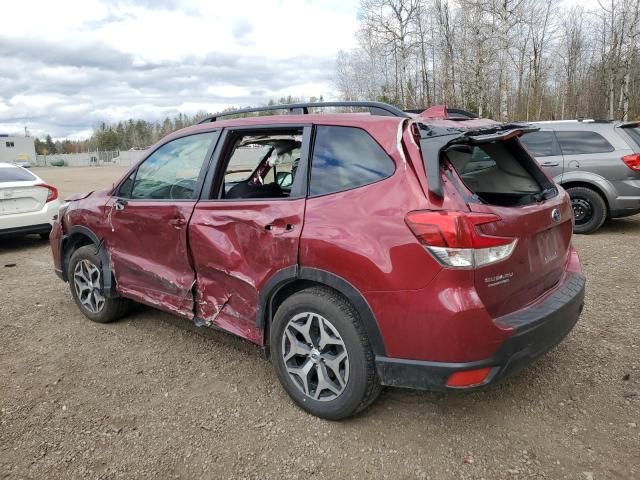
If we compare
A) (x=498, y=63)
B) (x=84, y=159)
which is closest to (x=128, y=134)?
(x=84, y=159)

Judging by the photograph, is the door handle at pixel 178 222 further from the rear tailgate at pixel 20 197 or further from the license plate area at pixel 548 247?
the rear tailgate at pixel 20 197

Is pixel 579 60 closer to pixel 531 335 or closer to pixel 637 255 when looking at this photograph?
pixel 637 255

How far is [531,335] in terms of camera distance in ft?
8.18

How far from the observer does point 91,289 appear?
444 centimetres

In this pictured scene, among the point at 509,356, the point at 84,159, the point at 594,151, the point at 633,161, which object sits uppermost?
the point at 84,159

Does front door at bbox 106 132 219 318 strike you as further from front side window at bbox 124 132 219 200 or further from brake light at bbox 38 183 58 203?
brake light at bbox 38 183 58 203

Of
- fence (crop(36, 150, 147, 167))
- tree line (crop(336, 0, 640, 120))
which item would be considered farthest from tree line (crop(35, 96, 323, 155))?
tree line (crop(336, 0, 640, 120))

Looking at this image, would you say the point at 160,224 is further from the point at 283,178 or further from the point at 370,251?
the point at 370,251

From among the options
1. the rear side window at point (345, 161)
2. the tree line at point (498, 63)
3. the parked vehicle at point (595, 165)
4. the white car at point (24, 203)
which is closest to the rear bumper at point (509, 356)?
the rear side window at point (345, 161)

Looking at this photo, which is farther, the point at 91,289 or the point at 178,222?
the point at 91,289

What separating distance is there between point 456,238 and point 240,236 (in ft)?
4.51

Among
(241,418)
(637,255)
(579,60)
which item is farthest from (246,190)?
(579,60)

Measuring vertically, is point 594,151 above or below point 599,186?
above

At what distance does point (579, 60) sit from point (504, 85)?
22.4 m
